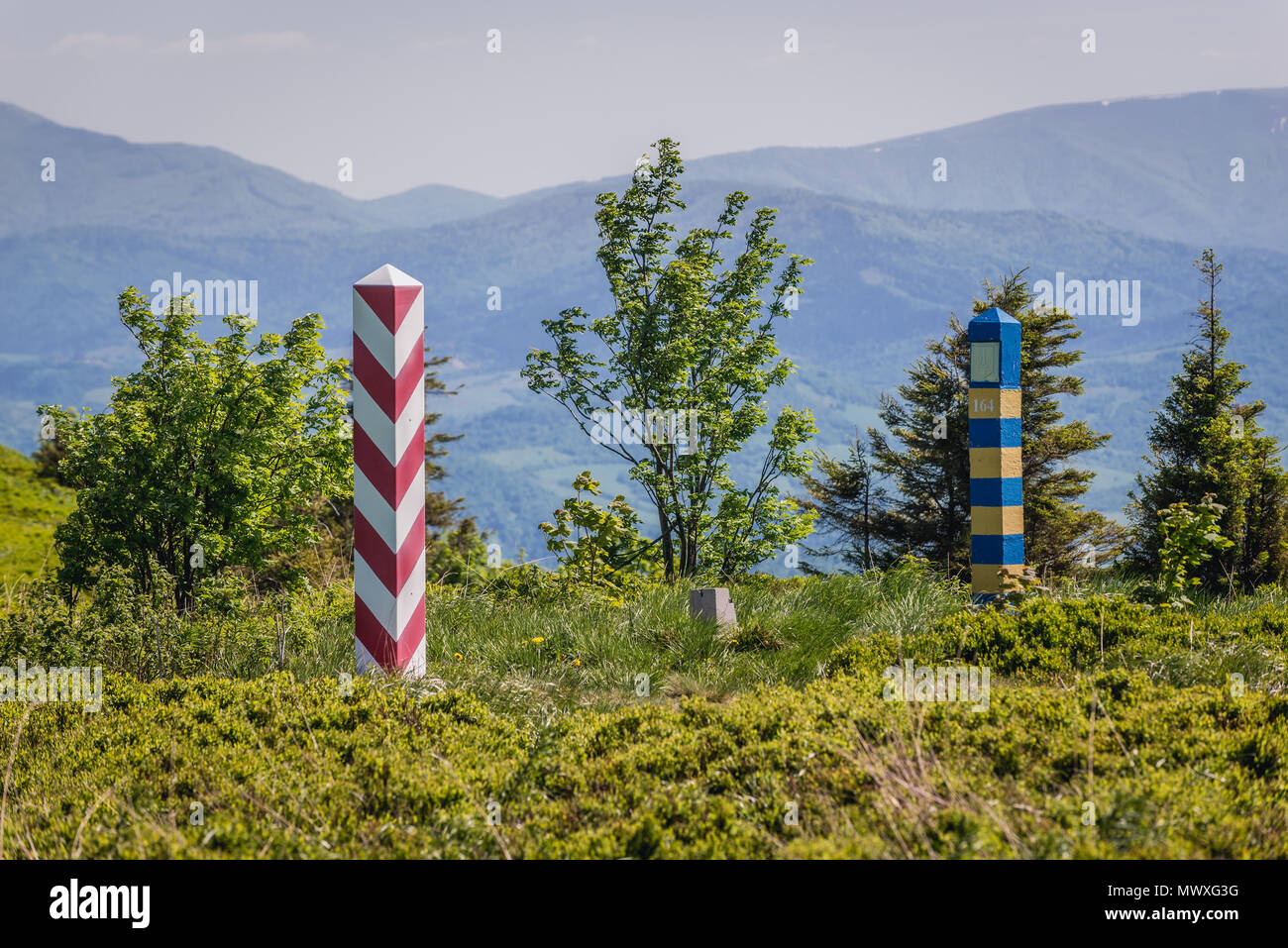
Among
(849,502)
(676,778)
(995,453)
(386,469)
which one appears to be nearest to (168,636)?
(386,469)

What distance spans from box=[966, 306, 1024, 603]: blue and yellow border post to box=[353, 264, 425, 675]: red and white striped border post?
4372 mm

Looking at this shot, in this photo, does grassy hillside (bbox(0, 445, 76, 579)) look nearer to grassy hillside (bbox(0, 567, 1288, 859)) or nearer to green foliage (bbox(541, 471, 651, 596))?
green foliage (bbox(541, 471, 651, 596))

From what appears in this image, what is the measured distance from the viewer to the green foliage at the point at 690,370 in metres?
10.3

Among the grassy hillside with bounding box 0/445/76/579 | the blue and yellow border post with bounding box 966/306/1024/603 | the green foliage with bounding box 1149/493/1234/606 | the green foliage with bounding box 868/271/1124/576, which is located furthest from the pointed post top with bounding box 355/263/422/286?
the green foliage with bounding box 868/271/1124/576

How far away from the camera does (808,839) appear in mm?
3123

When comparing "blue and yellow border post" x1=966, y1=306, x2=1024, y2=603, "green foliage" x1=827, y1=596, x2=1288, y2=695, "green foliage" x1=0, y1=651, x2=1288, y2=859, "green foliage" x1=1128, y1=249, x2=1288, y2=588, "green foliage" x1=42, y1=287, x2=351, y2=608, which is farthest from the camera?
"green foliage" x1=1128, y1=249, x2=1288, y2=588

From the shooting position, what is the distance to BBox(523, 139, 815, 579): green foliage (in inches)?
407

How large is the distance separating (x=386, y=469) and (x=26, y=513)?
15.2m

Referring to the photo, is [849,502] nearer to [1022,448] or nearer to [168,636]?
[1022,448]

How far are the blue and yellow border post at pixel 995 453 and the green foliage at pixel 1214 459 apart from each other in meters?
9.71

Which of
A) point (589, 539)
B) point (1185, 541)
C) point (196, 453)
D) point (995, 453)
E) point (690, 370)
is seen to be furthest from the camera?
point (690, 370)

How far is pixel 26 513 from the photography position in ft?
57.4
